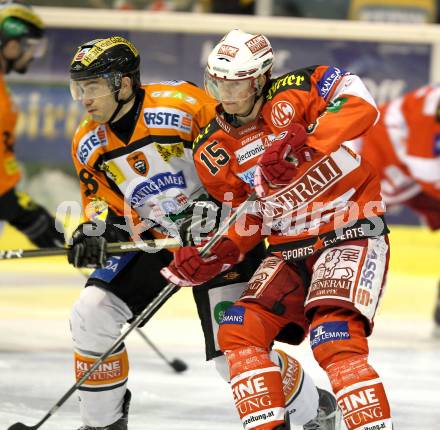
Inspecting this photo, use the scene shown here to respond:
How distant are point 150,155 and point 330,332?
967mm

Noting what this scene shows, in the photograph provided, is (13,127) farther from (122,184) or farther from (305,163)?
(305,163)

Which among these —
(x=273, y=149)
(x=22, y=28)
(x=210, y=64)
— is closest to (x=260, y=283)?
(x=273, y=149)

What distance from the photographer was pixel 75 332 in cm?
366

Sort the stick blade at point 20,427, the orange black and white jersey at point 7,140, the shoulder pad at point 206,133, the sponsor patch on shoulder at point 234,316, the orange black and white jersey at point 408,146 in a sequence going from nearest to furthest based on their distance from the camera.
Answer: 1. the sponsor patch on shoulder at point 234,316
2. the shoulder pad at point 206,133
3. the stick blade at point 20,427
4. the orange black and white jersey at point 7,140
5. the orange black and white jersey at point 408,146

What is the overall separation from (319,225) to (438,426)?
1.03 m

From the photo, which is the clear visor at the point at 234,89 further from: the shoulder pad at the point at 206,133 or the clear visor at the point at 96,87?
the clear visor at the point at 96,87

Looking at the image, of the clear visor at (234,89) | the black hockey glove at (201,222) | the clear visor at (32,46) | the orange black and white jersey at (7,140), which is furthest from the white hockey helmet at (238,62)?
the clear visor at (32,46)

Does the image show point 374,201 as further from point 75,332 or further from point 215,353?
point 75,332

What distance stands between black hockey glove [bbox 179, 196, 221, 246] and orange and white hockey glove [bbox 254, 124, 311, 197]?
0.52 metres

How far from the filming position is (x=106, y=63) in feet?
12.1

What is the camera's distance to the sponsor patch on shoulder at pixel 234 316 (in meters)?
3.24

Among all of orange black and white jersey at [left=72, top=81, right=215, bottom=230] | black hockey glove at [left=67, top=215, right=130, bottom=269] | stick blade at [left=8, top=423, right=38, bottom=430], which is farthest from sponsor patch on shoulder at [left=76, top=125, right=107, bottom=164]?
stick blade at [left=8, top=423, right=38, bottom=430]

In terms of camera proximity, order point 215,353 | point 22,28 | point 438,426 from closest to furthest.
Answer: point 215,353
point 438,426
point 22,28

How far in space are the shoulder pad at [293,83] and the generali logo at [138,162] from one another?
51cm
